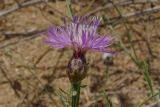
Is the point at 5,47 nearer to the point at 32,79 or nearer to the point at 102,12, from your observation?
the point at 32,79

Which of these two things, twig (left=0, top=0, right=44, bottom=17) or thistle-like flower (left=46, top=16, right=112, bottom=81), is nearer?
thistle-like flower (left=46, top=16, right=112, bottom=81)

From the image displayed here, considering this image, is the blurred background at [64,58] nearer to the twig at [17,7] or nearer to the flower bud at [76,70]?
the twig at [17,7]

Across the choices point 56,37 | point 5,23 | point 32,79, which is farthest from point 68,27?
point 5,23

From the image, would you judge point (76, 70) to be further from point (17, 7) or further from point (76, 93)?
point (17, 7)

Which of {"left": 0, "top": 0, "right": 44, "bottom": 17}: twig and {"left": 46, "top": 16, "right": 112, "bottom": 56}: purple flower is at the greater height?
{"left": 46, "top": 16, "right": 112, "bottom": 56}: purple flower

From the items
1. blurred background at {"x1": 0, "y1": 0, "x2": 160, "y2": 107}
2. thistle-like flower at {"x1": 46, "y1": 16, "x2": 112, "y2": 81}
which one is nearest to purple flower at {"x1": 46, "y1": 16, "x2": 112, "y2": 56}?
thistle-like flower at {"x1": 46, "y1": 16, "x2": 112, "y2": 81}

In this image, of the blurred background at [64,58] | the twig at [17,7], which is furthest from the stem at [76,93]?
the twig at [17,7]

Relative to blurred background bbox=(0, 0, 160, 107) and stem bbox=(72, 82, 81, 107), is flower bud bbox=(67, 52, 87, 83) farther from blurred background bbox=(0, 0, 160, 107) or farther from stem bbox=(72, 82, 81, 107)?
blurred background bbox=(0, 0, 160, 107)
